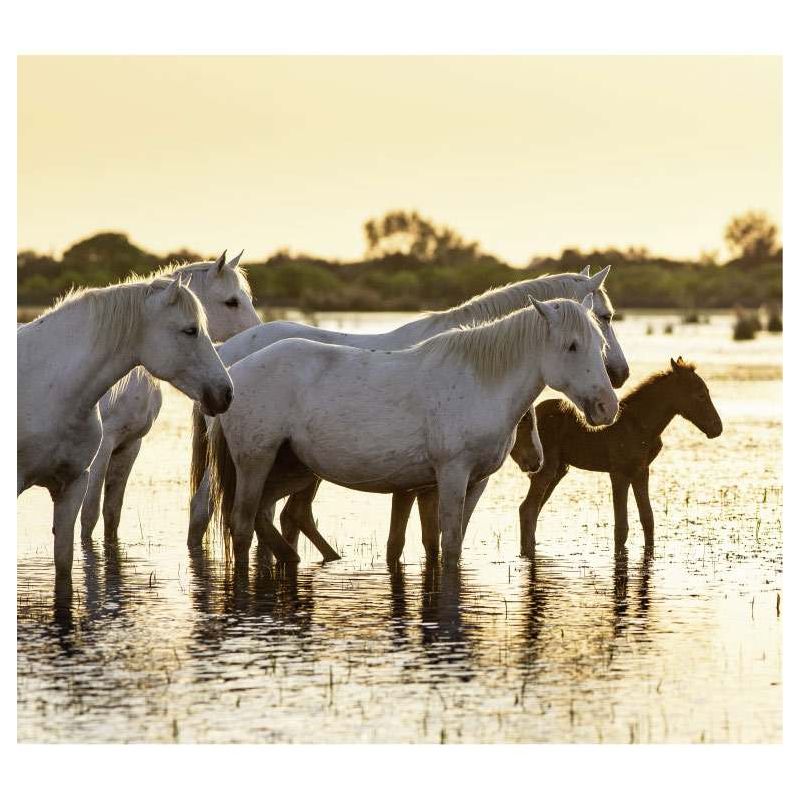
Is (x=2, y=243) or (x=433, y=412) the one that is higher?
(x=2, y=243)

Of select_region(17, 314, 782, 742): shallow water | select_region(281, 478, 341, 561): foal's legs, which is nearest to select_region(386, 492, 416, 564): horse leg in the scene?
select_region(17, 314, 782, 742): shallow water

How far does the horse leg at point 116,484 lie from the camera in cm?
1210

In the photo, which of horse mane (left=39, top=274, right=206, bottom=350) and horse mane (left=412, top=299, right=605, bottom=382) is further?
horse mane (left=412, top=299, right=605, bottom=382)

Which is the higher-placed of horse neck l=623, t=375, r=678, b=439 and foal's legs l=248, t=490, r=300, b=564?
horse neck l=623, t=375, r=678, b=439

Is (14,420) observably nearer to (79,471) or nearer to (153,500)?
(79,471)

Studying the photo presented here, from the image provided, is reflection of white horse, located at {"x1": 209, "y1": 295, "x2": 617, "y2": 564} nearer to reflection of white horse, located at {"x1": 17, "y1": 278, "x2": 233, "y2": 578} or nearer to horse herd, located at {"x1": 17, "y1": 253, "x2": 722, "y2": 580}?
horse herd, located at {"x1": 17, "y1": 253, "x2": 722, "y2": 580}

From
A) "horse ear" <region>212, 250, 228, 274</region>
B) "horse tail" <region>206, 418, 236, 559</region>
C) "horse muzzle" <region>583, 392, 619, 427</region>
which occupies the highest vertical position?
"horse ear" <region>212, 250, 228, 274</region>

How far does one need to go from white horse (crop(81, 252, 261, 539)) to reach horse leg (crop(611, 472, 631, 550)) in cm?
294

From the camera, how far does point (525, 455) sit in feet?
35.1

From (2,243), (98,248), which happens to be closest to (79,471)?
(2,243)

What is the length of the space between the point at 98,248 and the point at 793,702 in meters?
35.0

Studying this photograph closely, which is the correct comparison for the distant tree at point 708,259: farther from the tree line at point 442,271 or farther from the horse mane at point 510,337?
the horse mane at point 510,337

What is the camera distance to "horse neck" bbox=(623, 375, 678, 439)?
11.9 metres

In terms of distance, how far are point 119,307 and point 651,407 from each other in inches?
184
